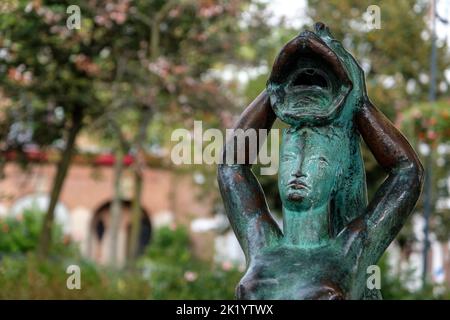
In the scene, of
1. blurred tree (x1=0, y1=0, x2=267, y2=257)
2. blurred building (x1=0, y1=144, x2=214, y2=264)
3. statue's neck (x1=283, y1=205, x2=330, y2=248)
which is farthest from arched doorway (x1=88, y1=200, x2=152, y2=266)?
statue's neck (x1=283, y1=205, x2=330, y2=248)

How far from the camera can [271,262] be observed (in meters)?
3.30

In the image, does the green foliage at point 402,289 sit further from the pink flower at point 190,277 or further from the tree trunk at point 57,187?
the tree trunk at point 57,187

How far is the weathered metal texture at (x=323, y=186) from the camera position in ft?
10.7

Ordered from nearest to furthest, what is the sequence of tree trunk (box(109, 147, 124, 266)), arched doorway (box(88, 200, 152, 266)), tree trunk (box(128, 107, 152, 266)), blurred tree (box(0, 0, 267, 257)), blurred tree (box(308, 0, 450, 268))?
blurred tree (box(0, 0, 267, 257)), tree trunk (box(128, 107, 152, 266)), tree trunk (box(109, 147, 124, 266)), blurred tree (box(308, 0, 450, 268)), arched doorway (box(88, 200, 152, 266))

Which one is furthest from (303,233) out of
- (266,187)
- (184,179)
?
(184,179)

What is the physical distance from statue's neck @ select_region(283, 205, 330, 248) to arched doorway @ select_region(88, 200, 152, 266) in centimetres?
2530

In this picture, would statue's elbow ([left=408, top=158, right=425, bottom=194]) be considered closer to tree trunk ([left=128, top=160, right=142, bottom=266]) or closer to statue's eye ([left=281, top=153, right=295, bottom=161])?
statue's eye ([left=281, top=153, right=295, bottom=161])

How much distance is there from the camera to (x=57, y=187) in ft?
42.3

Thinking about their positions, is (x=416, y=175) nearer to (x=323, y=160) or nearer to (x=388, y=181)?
(x=388, y=181)

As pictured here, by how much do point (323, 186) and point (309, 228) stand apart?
20cm

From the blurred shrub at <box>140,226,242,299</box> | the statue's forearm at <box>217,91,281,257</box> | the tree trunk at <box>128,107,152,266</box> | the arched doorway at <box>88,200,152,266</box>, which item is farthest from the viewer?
the arched doorway at <box>88,200,152,266</box>

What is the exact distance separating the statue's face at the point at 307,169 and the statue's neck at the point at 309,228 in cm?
3

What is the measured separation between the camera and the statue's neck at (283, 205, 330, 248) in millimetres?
3371

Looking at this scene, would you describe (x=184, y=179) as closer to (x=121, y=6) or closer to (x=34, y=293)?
(x=121, y=6)
